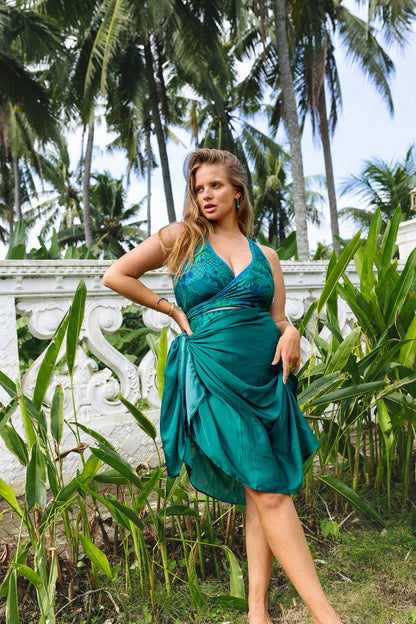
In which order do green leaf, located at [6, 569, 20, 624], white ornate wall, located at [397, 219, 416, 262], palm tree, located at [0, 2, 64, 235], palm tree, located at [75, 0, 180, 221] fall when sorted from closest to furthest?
green leaf, located at [6, 569, 20, 624] < white ornate wall, located at [397, 219, 416, 262] < palm tree, located at [75, 0, 180, 221] < palm tree, located at [0, 2, 64, 235]

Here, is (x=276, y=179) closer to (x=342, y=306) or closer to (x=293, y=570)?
(x=342, y=306)

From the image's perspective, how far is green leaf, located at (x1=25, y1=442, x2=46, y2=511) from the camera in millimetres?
1474

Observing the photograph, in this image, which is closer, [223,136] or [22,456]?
[22,456]

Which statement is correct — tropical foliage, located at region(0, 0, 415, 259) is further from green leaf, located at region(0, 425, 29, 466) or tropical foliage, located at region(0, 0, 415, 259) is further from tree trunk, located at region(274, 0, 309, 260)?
green leaf, located at region(0, 425, 29, 466)

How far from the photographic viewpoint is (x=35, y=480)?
1.49 m

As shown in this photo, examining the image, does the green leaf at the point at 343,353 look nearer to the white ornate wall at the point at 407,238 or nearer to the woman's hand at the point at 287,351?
the woman's hand at the point at 287,351

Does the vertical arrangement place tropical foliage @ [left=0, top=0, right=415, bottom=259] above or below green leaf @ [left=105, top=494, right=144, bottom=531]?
above

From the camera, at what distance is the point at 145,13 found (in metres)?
11.4

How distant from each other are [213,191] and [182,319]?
45 centimetres

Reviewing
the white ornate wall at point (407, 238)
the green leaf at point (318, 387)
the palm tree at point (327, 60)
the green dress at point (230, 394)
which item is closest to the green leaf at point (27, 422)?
the green dress at point (230, 394)

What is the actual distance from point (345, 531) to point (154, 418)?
1.12m

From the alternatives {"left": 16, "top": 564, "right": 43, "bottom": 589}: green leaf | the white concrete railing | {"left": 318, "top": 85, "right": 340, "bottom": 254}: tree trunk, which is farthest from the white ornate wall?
{"left": 318, "top": 85, "right": 340, "bottom": 254}: tree trunk

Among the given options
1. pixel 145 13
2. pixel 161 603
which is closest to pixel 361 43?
pixel 145 13

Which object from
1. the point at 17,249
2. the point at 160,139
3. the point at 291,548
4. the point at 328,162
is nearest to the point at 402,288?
the point at 291,548
